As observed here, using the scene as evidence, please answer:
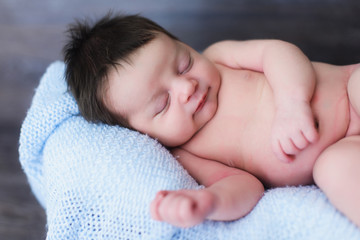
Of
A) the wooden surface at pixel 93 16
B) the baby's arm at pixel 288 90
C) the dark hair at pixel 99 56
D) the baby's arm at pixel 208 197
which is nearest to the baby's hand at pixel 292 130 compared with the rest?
the baby's arm at pixel 288 90

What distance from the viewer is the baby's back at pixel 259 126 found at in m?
1.06

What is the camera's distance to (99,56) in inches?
44.1

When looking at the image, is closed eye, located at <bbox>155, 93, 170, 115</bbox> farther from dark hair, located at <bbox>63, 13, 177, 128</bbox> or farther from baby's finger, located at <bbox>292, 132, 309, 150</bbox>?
baby's finger, located at <bbox>292, 132, 309, 150</bbox>

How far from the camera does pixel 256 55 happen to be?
3.89 ft

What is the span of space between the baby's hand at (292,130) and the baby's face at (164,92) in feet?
0.67

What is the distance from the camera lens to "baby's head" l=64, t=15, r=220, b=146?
110 cm

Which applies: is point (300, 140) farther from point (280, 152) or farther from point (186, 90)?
point (186, 90)

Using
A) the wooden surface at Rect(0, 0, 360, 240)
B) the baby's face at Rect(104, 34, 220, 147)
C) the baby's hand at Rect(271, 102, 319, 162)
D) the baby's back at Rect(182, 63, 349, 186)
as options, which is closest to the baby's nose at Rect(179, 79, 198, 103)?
the baby's face at Rect(104, 34, 220, 147)

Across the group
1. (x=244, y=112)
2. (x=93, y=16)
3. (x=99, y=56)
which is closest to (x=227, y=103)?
(x=244, y=112)

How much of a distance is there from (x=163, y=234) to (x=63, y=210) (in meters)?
0.27

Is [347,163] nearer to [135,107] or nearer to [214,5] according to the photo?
[135,107]

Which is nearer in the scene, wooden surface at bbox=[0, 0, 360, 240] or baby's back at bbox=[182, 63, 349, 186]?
baby's back at bbox=[182, 63, 349, 186]

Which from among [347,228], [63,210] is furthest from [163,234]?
[347,228]

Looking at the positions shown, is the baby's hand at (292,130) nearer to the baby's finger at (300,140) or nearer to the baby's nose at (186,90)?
the baby's finger at (300,140)
